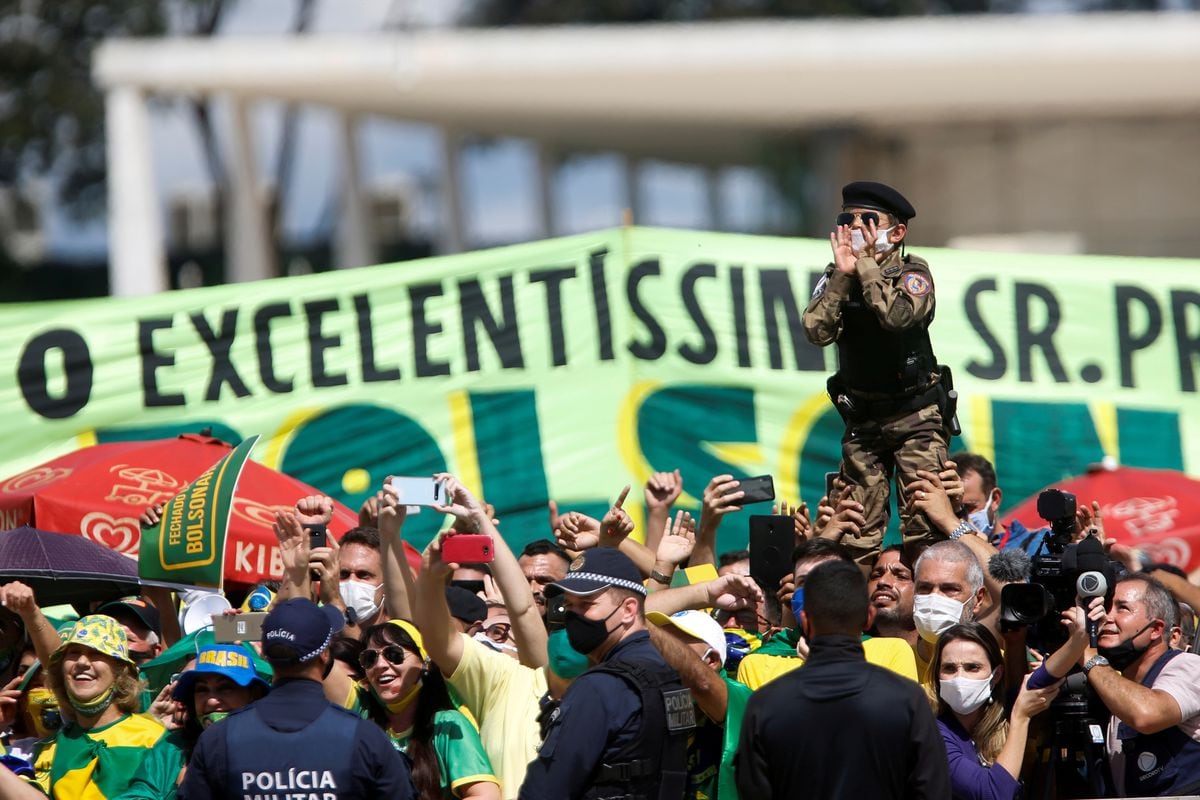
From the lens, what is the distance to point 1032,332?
436 inches

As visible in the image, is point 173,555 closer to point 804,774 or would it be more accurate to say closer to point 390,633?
point 390,633

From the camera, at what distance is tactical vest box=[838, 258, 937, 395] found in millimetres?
7352

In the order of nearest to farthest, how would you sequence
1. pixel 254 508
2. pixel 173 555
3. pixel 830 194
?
pixel 173 555, pixel 254 508, pixel 830 194

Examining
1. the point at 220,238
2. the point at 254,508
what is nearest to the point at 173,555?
the point at 254,508

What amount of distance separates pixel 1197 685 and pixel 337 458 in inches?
222

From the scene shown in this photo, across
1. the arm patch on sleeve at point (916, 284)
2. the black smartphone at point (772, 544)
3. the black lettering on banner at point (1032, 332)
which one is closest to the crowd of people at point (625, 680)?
the black smartphone at point (772, 544)

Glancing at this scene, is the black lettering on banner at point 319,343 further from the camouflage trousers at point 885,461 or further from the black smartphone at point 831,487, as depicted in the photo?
the camouflage trousers at point 885,461

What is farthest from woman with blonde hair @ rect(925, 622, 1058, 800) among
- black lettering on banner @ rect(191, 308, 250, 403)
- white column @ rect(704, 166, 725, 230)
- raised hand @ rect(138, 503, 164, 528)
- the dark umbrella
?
white column @ rect(704, 166, 725, 230)

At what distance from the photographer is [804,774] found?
5.09 meters

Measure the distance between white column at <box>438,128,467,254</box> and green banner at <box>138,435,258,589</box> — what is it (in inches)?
720

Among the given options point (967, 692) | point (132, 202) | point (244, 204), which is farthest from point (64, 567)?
point (244, 204)

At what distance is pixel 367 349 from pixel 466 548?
502 cm

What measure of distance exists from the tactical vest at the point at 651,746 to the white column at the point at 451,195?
68.7ft

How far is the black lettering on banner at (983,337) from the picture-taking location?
36.1 feet
